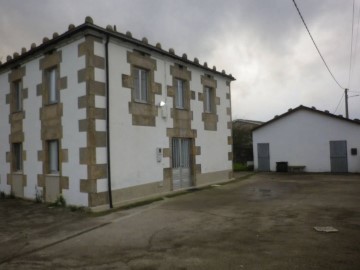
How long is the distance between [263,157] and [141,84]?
48.3 feet

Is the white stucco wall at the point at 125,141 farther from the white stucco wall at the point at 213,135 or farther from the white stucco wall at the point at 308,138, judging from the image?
the white stucco wall at the point at 308,138

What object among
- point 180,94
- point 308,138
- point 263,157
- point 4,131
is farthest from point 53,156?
point 308,138

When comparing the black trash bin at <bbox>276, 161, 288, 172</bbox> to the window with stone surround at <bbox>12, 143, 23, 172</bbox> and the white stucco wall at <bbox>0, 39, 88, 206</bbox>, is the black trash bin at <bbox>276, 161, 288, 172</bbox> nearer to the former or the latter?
the white stucco wall at <bbox>0, 39, 88, 206</bbox>

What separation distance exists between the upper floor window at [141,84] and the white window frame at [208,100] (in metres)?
4.36

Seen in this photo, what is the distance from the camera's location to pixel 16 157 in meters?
13.8

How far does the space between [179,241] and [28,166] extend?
8.26 m

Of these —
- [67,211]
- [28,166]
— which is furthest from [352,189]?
[28,166]

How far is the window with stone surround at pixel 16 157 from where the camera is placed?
44.6 ft

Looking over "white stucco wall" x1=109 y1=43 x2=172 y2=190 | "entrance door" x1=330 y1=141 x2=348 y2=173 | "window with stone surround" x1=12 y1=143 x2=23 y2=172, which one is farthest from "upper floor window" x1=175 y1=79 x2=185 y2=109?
"entrance door" x1=330 y1=141 x2=348 y2=173

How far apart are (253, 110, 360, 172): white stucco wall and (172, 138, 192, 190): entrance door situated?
1128cm

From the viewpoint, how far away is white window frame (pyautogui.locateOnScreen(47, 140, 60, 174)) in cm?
1157

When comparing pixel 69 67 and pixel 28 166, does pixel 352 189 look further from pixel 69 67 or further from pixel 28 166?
pixel 28 166

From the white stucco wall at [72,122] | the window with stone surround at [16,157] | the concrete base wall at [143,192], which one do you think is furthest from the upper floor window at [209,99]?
the window with stone surround at [16,157]

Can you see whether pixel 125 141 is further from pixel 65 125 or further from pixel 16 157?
pixel 16 157
